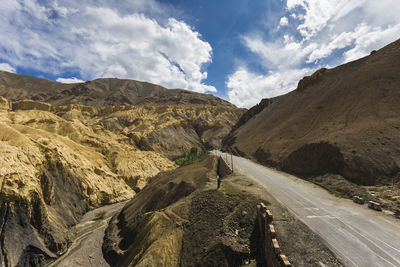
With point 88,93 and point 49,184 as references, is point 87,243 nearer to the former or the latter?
point 49,184

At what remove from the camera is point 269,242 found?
977 cm

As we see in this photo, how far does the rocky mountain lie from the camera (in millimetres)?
18938

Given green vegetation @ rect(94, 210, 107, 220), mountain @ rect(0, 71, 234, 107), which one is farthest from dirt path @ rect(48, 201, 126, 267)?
mountain @ rect(0, 71, 234, 107)

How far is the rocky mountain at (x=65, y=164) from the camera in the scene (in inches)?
746

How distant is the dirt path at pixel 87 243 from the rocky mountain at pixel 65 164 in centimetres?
108

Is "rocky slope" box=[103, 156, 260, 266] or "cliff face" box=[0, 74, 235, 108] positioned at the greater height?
"cliff face" box=[0, 74, 235, 108]

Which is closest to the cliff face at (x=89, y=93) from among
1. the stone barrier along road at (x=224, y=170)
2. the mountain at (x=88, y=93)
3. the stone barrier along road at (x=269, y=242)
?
the mountain at (x=88, y=93)

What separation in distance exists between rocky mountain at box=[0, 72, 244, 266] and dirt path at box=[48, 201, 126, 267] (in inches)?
42.4

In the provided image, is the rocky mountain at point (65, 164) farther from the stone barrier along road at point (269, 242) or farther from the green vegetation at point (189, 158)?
the stone barrier along road at point (269, 242)

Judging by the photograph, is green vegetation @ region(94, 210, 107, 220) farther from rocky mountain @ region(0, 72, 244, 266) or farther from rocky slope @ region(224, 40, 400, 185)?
rocky slope @ region(224, 40, 400, 185)

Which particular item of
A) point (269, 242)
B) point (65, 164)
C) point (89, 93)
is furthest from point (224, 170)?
point (89, 93)

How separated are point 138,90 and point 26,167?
172707mm

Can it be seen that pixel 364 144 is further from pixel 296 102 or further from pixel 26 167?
pixel 26 167

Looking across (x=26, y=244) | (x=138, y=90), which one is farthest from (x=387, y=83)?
(x=138, y=90)
